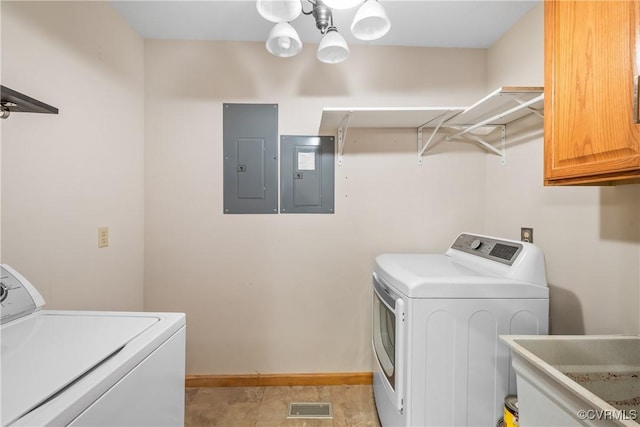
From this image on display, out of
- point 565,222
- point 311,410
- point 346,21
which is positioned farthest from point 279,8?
point 311,410

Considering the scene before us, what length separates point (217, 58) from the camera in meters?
2.08

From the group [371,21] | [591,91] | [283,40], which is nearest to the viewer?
[591,91]

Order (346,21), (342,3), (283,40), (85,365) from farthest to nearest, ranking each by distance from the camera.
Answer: (346,21) → (283,40) → (342,3) → (85,365)

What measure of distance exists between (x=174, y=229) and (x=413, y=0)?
2135 millimetres

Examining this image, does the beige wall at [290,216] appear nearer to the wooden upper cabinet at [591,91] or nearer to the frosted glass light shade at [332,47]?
the frosted glass light shade at [332,47]

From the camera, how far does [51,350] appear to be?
0.78 meters

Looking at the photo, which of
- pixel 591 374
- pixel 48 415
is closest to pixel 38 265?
pixel 48 415

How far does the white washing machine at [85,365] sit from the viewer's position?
60 cm

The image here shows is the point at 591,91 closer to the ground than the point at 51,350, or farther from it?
farther from it

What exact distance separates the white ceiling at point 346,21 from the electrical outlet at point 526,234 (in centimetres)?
132

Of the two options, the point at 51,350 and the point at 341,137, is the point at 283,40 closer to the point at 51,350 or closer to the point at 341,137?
the point at 341,137

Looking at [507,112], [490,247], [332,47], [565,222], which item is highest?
[332,47]

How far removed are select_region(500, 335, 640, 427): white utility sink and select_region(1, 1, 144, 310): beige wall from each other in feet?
6.48

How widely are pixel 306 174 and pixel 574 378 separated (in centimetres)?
171
